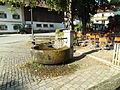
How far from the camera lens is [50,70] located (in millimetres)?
4344

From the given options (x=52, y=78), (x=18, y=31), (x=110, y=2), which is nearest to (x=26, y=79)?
(x=52, y=78)

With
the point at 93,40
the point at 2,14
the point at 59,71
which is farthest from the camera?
the point at 2,14

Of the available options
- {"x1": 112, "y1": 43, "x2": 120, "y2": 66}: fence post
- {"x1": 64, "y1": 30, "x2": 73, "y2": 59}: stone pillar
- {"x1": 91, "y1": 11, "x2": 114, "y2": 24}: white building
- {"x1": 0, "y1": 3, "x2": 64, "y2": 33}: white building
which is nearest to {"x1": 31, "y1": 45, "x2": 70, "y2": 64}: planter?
{"x1": 64, "y1": 30, "x2": 73, "y2": 59}: stone pillar

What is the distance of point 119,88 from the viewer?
2746 millimetres

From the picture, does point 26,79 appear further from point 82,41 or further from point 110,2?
point 110,2

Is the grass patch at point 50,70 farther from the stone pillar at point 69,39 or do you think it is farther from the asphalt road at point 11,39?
the asphalt road at point 11,39

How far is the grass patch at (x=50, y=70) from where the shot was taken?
4.02m

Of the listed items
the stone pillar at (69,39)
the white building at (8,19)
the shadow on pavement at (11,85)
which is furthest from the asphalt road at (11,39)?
the shadow on pavement at (11,85)

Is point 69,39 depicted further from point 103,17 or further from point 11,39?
point 103,17

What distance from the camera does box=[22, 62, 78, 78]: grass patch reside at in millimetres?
4020

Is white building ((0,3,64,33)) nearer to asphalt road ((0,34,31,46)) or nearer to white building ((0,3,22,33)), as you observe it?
white building ((0,3,22,33))

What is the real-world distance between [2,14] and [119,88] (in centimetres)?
2825

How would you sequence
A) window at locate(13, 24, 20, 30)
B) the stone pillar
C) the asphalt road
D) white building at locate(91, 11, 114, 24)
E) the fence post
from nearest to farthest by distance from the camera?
the fence post
the stone pillar
the asphalt road
window at locate(13, 24, 20, 30)
white building at locate(91, 11, 114, 24)

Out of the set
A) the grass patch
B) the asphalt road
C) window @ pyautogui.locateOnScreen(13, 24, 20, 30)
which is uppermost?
window @ pyautogui.locateOnScreen(13, 24, 20, 30)
